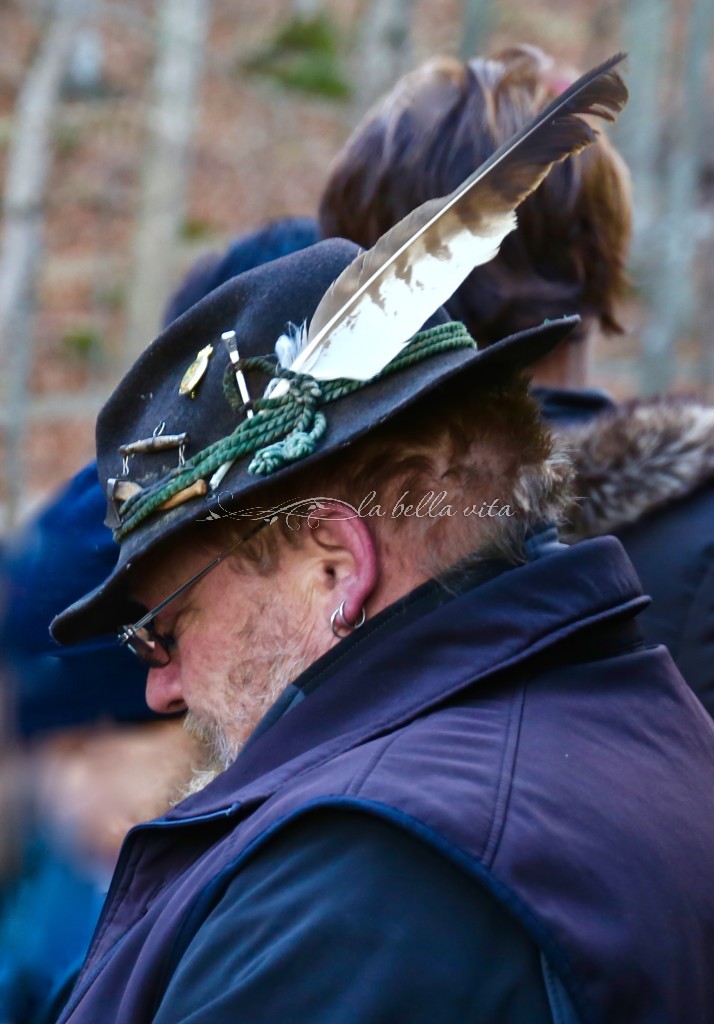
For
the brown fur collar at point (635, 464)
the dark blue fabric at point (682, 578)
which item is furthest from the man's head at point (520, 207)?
the dark blue fabric at point (682, 578)

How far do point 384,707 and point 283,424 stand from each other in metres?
0.39

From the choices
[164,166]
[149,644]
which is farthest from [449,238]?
[164,166]

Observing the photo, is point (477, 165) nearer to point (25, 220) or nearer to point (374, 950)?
point (374, 950)

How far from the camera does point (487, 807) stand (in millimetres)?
1212

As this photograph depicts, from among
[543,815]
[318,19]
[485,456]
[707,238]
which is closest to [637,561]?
[485,456]

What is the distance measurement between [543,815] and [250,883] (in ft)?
1.06

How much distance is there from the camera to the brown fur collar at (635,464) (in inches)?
86.7

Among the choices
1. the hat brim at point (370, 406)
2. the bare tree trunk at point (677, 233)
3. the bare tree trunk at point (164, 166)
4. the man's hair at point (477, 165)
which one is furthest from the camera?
the bare tree trunk at point (677, 233)

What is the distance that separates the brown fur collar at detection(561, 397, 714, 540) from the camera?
220 cm

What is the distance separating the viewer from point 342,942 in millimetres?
1154

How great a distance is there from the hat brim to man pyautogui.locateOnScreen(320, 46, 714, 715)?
681 millimetres

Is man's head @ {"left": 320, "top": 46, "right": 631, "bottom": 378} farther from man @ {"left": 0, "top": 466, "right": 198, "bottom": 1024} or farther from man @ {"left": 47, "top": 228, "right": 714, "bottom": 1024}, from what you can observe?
man @ {"left": 0, "top": 466, "right": 198, "bottom": 1024}

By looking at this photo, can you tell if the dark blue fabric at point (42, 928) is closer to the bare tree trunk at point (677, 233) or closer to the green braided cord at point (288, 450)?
the green braided cord at point (288, 450)

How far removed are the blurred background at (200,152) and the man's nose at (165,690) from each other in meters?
4.46
